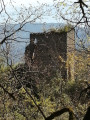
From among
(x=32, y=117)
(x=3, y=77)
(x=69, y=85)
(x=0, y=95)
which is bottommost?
(x=69, y=85)

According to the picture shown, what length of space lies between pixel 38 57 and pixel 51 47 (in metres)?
1.53

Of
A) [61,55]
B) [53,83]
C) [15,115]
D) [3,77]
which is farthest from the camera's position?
[61,55]

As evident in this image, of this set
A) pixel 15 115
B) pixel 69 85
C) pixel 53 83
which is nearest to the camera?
pixel 15 115

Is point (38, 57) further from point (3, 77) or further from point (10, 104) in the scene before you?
point (3, 77)

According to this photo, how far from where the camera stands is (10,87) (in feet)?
34.0

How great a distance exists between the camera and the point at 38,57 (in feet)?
85.8

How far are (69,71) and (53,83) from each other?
7.00 metres

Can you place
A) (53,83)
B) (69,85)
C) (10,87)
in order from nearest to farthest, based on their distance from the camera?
(10,87), (53,83), (69,85)

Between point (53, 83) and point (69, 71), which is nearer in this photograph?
point (53, 83)

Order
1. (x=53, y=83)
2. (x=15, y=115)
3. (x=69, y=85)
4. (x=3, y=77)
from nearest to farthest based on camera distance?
1. (x=3, y=77)
2. (x=15, y=115)
3. (x=53, y=83)
4. (x=69, y=85)

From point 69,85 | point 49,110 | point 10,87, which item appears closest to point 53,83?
point 69,85

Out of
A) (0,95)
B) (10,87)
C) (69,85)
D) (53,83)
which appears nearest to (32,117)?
(10,87)

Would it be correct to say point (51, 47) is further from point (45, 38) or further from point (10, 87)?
point (10, 87)

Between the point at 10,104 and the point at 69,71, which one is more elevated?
the point at 10,104
